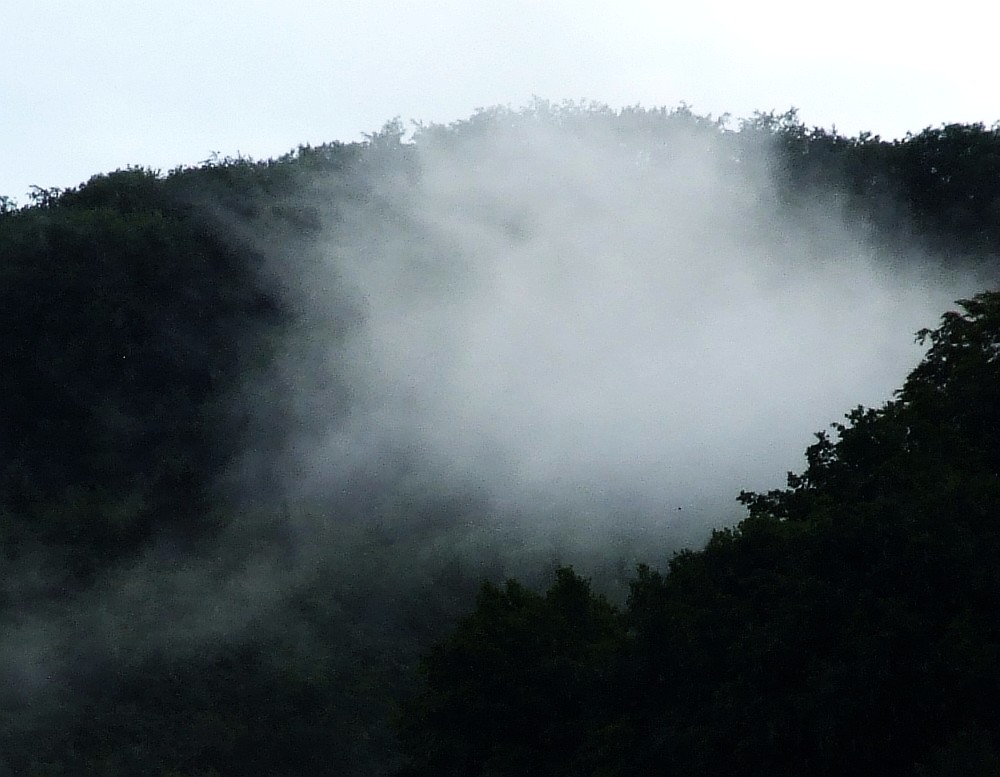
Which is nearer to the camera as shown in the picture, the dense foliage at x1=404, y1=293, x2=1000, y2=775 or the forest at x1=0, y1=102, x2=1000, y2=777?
the dense foliage at x1=404, y1=293, x2=1000, y2=775

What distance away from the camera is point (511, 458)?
51469 mm

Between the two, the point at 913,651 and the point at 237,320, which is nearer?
the point at 913,651

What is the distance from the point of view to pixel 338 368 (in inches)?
2205

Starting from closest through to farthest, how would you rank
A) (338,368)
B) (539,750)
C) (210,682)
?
(539,750) → (210,682) → (338,368)

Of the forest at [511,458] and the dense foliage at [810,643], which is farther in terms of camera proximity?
the forest at [511,458]

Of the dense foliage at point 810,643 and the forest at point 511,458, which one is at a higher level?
the forest at point 511,458

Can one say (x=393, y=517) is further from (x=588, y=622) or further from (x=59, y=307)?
(x=588, y=622)

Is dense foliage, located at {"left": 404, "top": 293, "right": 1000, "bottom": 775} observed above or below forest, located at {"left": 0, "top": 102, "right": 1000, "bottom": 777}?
below

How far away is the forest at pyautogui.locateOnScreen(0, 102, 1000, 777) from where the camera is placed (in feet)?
70.5

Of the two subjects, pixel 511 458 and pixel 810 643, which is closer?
pixel 810 643

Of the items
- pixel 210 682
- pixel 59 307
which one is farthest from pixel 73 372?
pixel 210 682

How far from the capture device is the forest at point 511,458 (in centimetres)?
2148

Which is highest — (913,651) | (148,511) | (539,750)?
(148,511)

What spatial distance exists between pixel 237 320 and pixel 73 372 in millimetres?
6593
